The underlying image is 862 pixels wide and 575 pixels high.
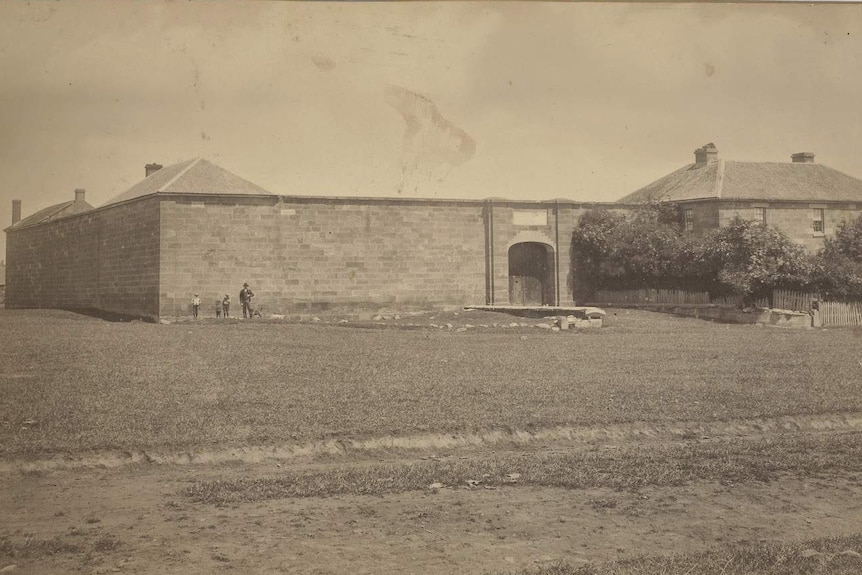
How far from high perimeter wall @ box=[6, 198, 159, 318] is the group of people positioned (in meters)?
1.38

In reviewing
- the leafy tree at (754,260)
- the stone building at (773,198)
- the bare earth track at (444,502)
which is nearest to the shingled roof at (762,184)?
the stone building at (773,198)

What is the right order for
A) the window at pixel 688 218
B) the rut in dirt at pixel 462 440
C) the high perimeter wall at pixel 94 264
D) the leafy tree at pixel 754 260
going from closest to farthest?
the rut in dirt at pixel 462 440 < the high perimeter wall at pixel 94 264 < the leafy tree at pixel 754 260 < the window at pixel 688 218

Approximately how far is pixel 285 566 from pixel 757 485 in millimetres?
4426

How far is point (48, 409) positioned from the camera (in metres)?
8.27

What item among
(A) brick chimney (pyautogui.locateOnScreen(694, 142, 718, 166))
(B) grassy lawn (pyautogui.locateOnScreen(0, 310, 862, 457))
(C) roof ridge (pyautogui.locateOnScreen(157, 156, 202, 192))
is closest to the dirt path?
(B) grassy lawn (pyautogui.locateOnScreen(0, 310, 862, 457))

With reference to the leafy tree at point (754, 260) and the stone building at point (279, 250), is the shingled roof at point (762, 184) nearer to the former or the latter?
the leafy tree at point (754, 260)

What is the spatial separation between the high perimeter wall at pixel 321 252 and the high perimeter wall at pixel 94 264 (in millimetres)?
1043

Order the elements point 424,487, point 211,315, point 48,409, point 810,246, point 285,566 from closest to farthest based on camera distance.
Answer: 1. point 285,566
2. point 424,487
3. point 48,409
4. point 211,315
5. point 810,246

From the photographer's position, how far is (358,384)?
1077 cm

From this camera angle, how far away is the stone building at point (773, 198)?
93.5 ft

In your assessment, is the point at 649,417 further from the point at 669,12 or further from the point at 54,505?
the point at 54,505

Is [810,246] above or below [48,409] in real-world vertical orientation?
above

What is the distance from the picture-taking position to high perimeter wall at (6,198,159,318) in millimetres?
23422

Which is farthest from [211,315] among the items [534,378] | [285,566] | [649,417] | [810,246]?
[810,246]
